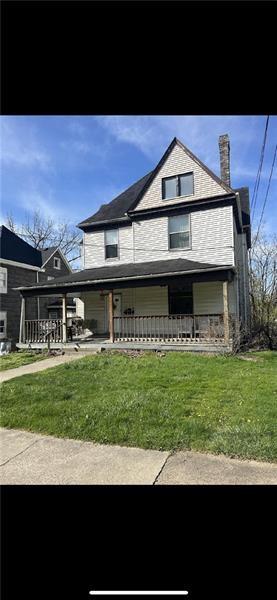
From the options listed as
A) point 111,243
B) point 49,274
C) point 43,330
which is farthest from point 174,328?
point 49,274

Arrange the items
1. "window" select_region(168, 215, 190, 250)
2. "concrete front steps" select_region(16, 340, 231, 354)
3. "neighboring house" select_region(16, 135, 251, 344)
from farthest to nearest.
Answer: "window" select_region(168, 215, 190, 250) → "neighboring house" select_region(16, 135, 251, 344) → "concrete front steps" select_region(16, 340, 231, 354)

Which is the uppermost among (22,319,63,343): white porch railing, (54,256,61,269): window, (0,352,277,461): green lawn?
(54,256,61,269): window

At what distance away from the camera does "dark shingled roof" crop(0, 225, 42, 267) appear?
20.1 meters

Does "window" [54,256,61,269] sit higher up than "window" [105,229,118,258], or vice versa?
"window" [54,256,61,269]

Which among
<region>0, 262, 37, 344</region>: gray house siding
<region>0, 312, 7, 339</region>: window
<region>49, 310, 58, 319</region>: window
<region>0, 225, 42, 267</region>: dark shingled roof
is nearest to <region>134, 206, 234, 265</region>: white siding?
<region>0, 262, 37, 344</region>: gray house siding

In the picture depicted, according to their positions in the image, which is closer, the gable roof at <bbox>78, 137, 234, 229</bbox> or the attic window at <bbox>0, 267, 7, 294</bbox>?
the gable roof at <bbox>78, 137, 234, 229</bbox>

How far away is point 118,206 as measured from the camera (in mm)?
16672

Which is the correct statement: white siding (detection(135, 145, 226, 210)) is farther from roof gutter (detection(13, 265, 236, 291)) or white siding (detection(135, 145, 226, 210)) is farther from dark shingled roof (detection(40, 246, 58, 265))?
→ dark shingled roof (detection(40, 246, 58, 265))

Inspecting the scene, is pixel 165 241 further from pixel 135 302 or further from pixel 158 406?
pixel 158 406

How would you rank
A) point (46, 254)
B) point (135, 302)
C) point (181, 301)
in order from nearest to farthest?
1. point (181, 301)
2. point (135, 302)
3. point (46, 254)

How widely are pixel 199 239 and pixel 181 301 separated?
260cm

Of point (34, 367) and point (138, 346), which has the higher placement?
point (138, 346)

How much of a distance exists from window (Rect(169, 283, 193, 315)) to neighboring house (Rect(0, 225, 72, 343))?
28.1ft

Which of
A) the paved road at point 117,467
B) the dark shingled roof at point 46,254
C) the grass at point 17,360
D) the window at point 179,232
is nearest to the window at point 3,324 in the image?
the dark shingled roof at point 46,254
